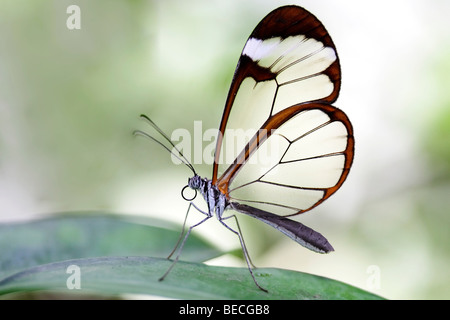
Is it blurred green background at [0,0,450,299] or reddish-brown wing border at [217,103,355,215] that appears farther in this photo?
blurred green background at [0,0,450,299]

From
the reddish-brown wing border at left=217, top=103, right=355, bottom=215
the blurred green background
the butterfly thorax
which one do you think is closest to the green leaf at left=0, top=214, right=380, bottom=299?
the butterfly thorax

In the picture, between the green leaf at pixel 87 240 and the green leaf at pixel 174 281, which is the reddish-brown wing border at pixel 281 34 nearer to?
the green leaf at pixel 87 240

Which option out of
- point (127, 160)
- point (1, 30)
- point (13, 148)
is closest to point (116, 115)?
point (127, 160)

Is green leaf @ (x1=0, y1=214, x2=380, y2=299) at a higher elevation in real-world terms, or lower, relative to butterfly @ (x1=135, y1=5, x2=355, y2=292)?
lower

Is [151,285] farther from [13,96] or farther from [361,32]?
[13,96]

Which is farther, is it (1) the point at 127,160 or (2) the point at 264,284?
(1) the point at 127,160

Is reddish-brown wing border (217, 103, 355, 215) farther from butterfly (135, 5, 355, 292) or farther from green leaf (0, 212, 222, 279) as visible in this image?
green leaf (0, 212, 222, 279)

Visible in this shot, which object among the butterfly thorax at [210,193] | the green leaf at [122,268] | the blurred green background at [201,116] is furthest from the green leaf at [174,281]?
the blurred green background at [201,116]
